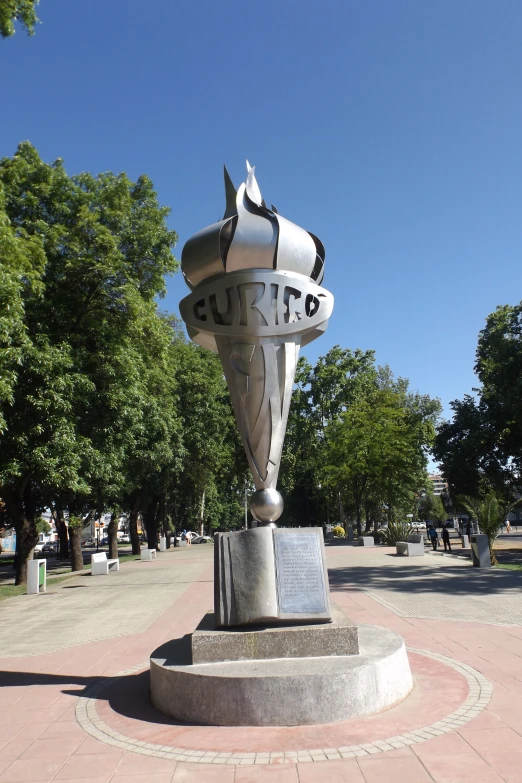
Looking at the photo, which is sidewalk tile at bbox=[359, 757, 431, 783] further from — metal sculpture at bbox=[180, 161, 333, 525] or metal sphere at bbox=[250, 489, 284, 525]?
metal sculpture at bbox=[180, 161, 333, 525]

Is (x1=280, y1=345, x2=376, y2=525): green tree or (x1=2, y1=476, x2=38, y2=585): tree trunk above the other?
(x1=280, y1=345, x2=376, y2=525): green tree

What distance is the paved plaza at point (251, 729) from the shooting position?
165 inches

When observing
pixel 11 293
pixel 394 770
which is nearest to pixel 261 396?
pixel 394 770

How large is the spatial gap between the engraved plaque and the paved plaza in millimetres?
1197

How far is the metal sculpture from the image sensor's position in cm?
678

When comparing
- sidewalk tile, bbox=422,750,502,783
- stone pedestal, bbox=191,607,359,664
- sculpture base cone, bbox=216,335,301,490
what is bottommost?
sidewalk tile, bbox=422,750,502,783

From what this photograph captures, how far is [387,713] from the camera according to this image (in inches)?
204

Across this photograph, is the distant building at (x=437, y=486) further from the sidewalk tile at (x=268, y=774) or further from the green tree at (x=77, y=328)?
the sidewalk tile at (x=268, y=774)

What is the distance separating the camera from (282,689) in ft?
16.4

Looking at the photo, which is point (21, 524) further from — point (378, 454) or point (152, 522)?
point (378, 454)

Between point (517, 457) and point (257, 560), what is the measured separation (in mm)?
29108

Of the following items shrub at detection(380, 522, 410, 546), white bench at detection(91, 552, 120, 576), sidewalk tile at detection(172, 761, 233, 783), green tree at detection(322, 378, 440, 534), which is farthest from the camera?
green tree at detection(322, 378, 440, 534)

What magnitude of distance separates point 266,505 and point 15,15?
40.2ft

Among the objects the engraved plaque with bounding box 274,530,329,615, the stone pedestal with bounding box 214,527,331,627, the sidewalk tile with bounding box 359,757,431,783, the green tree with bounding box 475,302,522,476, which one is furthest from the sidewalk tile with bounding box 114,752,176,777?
the green tree with bounding box 475,302,522,476
